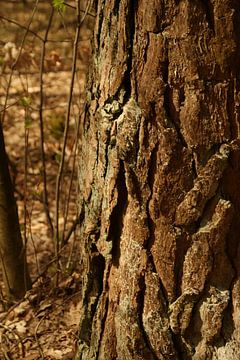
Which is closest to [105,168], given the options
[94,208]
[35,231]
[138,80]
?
[94,208]

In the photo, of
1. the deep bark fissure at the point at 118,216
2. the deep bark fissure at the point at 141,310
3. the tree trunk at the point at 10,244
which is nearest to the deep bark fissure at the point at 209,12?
the deep bark fissure at the point at 118,216

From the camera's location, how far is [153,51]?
1983 millimetres

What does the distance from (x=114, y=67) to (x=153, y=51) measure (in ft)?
0.53

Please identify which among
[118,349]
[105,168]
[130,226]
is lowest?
[118,349]

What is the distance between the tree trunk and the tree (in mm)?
848

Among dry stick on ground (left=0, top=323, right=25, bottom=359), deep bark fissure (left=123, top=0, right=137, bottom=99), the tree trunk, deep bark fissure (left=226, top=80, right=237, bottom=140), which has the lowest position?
dry stick on ground (left=0, top=323, right=25, bottom=359)

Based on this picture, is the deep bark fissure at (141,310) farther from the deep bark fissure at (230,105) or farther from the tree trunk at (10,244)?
the tree trunk at (10,244)

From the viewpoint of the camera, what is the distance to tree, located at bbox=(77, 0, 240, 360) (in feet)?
6.47

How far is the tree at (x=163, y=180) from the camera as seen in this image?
197 cm

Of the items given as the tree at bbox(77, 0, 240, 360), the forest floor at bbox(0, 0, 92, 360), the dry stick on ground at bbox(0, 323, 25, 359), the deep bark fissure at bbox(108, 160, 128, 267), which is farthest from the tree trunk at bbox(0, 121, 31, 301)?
the deep bark fissure at bbox(108, 160, 128, 267)

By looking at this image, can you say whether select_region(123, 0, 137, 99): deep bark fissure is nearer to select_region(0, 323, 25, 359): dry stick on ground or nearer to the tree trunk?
the tree trunk

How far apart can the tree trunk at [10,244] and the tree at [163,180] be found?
0.85 metres

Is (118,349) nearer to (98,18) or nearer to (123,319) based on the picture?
(123,319)

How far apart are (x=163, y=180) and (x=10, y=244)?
1514 mm
